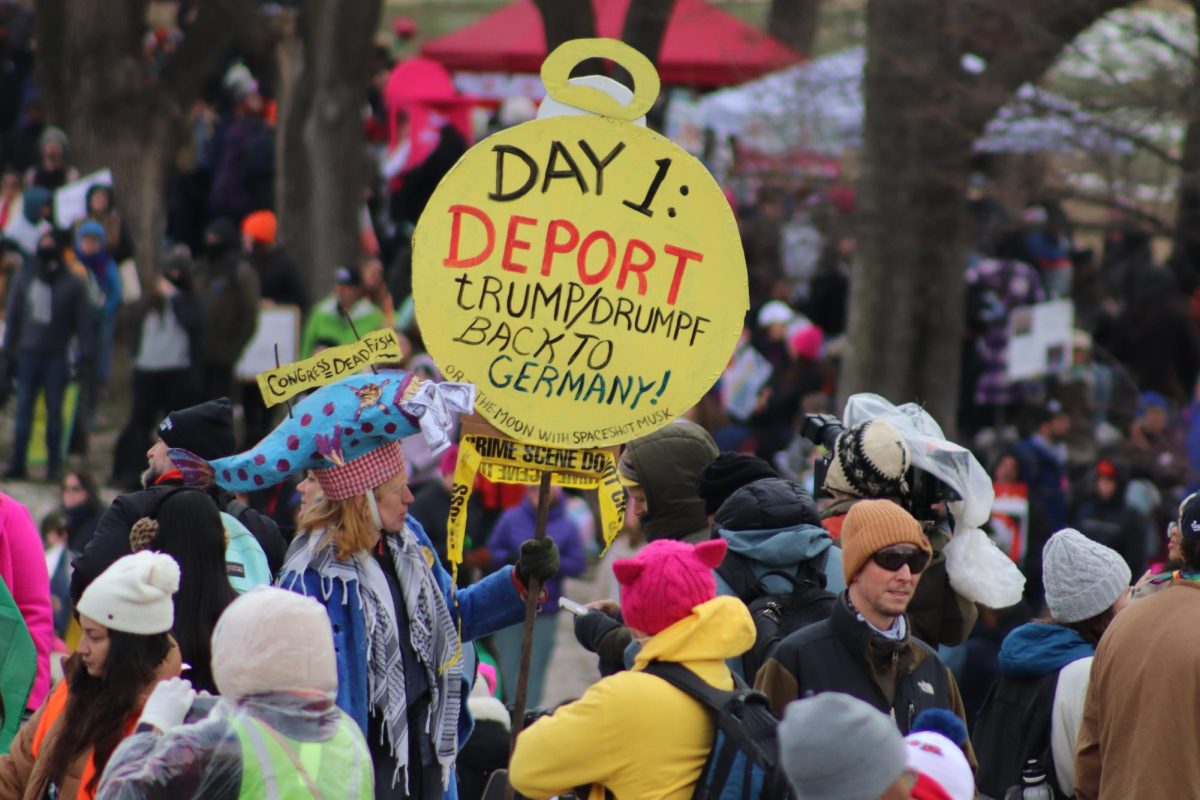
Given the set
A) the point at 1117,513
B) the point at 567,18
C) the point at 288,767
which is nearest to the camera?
the point at 288,767

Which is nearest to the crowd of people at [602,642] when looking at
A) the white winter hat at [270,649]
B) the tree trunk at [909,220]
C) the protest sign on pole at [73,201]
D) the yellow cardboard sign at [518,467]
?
the white winter hat at [270,649]

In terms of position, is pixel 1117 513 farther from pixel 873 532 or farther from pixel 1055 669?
pixel 873 532

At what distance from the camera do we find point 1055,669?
5.73 m

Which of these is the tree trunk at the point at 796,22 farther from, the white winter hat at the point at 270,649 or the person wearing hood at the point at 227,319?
the white winter hat at the point at 270,649

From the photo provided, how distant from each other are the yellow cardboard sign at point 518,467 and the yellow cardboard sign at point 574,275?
0.10 meters

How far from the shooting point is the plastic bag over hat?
577 centimetres

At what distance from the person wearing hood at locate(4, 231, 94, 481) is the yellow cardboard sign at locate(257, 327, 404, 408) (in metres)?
9.65

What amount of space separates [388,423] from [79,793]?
3.88ft

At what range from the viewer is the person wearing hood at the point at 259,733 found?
379 centimetres

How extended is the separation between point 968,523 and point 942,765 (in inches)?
78.2

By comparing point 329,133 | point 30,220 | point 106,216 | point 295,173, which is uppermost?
point 329,133

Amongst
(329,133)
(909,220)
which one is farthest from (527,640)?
(329,133)

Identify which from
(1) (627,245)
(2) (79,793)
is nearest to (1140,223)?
(1) (627,245)

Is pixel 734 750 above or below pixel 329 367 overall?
below
